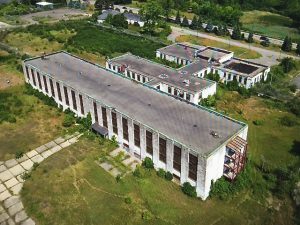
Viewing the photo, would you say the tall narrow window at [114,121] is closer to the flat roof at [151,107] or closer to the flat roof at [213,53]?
the flat roof at [151,107]

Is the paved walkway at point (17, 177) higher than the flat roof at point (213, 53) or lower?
lower

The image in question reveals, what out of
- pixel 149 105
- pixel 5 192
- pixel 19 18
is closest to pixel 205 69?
pixel 149 105

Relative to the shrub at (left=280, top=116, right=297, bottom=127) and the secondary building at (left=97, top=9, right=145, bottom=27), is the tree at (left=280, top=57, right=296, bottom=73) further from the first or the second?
the secondary building at (left=97, top=9, right=145, bottom=27)

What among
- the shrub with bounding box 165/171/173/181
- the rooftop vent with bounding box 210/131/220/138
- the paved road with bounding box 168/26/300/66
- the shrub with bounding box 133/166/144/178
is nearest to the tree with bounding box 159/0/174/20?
the paved road with bounding box 168/26/300/66

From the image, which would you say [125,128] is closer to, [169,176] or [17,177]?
[169,176]

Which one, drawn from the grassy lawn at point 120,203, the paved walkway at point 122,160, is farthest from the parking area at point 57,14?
the grassy lawn at point 120,203

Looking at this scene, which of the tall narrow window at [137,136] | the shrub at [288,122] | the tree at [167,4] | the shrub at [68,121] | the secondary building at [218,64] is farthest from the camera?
the tree at [167,4]

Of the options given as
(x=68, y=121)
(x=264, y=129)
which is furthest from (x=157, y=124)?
(x=264, y=129)
